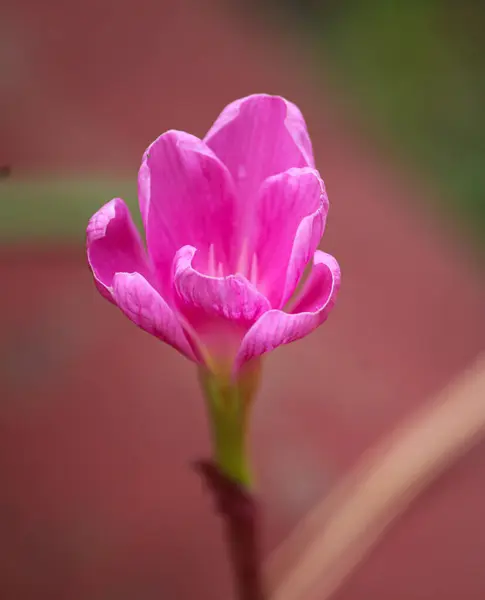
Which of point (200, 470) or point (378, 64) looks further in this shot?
point (378, 64)

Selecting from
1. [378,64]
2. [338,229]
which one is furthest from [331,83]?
[338,229]

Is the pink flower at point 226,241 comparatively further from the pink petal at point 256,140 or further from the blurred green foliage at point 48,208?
the blurred green foliage at point 48,208

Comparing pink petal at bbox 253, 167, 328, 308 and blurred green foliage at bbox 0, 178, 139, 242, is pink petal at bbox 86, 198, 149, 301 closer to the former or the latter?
pink petal at bbox 253, 167, 328, 308

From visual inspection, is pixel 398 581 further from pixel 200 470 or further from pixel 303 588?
pixel 200 470

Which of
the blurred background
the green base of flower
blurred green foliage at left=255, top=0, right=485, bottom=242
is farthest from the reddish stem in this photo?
blurred green foliage at left=255, top=0, right=485, bottom=242

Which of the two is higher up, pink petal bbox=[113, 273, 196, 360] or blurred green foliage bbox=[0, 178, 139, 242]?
pink petal bbox=[113, 273, 196, 360]

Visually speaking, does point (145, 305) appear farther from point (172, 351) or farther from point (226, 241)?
point (172, 351)
